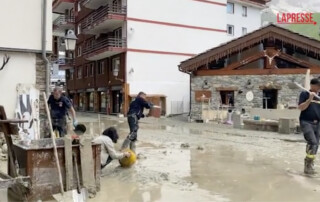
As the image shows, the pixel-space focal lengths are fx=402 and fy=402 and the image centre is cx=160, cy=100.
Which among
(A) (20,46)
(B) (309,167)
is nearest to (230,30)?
(A) (20,46)

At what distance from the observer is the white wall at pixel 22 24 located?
940 cm

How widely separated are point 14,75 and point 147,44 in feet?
73.7

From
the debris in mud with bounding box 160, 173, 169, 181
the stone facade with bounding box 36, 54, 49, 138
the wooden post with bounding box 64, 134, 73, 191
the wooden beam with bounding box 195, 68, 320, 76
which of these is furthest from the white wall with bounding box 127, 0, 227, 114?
the wooden post with bounding box 64, 134, 73, 191

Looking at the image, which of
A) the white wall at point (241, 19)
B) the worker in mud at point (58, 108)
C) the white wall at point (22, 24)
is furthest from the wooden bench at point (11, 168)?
the white wall at point (241, 19)

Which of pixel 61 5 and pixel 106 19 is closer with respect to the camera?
pixel 106 19

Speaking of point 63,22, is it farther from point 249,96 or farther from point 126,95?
point 249,96

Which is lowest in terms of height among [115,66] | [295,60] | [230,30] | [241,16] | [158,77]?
[158,77]

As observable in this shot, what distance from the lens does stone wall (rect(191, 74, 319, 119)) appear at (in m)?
23.6

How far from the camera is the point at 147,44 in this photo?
104 feet

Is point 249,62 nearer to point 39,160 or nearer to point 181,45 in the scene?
point 181,45

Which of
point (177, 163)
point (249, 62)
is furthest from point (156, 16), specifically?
point (177, 163)

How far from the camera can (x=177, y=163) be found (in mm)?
9289

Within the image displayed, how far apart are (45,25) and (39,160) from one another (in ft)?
16.3

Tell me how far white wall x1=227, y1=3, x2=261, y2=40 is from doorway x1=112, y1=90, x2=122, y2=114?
46.6ft
